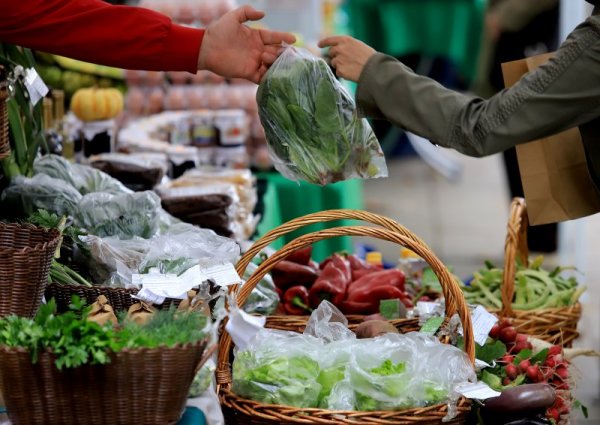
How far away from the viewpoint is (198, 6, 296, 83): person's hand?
2.93m

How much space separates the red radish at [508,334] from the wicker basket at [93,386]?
52.3 inches

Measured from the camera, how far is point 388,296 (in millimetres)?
3270

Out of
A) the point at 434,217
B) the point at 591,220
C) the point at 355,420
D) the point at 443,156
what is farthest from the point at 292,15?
the point at 355,420

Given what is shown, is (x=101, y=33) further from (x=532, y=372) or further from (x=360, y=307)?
(x=532, y=372)

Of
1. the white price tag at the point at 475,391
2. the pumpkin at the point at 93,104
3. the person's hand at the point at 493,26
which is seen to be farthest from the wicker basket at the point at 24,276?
the person's hand at the point at 493,26

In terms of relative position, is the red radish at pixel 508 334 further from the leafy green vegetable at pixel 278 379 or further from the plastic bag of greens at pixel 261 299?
the leafy green vegetable at pixel 278 379

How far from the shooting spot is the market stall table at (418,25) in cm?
951

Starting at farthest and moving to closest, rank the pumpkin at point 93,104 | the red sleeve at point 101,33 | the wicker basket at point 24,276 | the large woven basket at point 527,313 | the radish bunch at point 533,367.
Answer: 1. the pumpkin at point 93,104
2. the large woven basket at point 527,313
3. the radish bunch at point 533,367
4. the red sleeve at point 101,33
5. the wicker basket at point 24,276

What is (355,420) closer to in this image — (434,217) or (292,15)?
(292,15)

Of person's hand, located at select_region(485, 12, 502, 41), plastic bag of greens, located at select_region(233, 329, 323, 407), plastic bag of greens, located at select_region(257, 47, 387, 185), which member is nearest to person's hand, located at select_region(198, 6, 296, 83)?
plastic bag of greens, located at select_region(257, 47, 387, 185)

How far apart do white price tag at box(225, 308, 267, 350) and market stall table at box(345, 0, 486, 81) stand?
299 inches

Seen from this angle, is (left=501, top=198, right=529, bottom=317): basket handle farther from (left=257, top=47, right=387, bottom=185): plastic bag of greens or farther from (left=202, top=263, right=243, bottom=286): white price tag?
(left=202, top=263, right=243, bottom=286): white price tag

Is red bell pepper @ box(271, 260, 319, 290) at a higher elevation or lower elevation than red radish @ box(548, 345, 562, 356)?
higher

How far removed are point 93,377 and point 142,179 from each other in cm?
214
